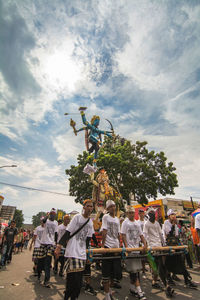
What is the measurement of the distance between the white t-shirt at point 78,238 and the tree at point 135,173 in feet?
49.2

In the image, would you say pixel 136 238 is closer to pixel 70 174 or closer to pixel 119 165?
pixel 119 165

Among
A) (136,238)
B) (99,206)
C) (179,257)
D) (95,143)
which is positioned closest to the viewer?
(136,238)

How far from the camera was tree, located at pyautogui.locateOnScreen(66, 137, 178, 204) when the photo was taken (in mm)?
18750

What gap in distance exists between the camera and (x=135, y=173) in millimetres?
19359

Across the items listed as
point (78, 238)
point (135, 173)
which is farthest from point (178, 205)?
point (78, 238)

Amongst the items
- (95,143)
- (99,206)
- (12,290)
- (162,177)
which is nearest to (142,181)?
(162,177)

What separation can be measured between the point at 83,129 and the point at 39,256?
9.58 meters

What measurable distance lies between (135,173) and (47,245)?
49.6 feet

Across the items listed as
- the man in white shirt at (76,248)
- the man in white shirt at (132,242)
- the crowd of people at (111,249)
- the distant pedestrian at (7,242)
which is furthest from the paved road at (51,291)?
the distant pedestrian at (7,242)

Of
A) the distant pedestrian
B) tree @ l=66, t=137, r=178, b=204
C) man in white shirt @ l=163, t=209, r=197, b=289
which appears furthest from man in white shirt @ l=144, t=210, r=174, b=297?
tree @ l=66, t=137, r=178, b=204

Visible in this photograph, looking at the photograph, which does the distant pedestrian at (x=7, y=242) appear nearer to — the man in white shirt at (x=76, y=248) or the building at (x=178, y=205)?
the man in white shirt at (x=76, y=248)

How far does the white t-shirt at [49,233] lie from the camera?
17.6 ft

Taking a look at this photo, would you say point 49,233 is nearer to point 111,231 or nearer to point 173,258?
point 111,231

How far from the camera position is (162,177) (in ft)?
63.7
